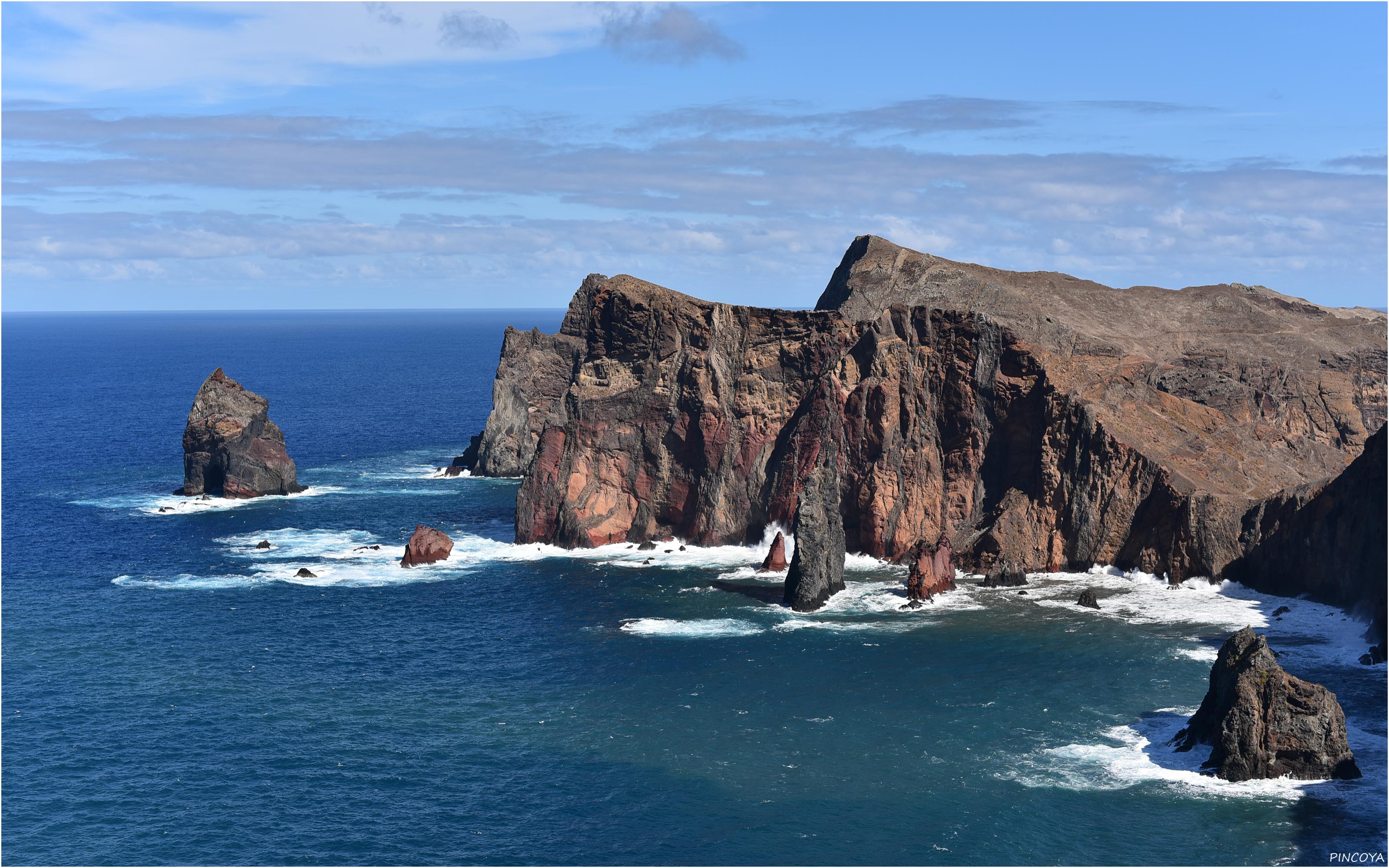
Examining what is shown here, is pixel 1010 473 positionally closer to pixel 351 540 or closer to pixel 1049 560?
pixel 1049 560

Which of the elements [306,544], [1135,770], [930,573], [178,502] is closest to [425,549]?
[306,544]

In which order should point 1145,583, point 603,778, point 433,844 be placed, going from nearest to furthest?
point 433,844 < point 603,778 < point 1145,583

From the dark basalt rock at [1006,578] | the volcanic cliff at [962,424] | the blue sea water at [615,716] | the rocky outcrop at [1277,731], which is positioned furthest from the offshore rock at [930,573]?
the rocky outcrop at [1277,731]

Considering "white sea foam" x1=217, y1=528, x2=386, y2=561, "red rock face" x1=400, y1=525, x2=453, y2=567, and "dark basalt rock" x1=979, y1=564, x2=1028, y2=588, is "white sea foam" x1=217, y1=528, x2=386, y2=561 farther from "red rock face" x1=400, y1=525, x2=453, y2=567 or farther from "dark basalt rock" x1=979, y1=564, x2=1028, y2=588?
"dark basalt rock" x1=979, y1=564, x2=1028, y2=588

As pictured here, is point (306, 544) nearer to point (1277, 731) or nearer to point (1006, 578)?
point (1006, 578)

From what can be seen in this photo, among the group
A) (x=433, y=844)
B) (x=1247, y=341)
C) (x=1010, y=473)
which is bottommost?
(x=433, y=844)

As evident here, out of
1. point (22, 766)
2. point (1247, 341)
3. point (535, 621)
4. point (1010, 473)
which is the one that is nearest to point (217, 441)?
point (535, 621)
